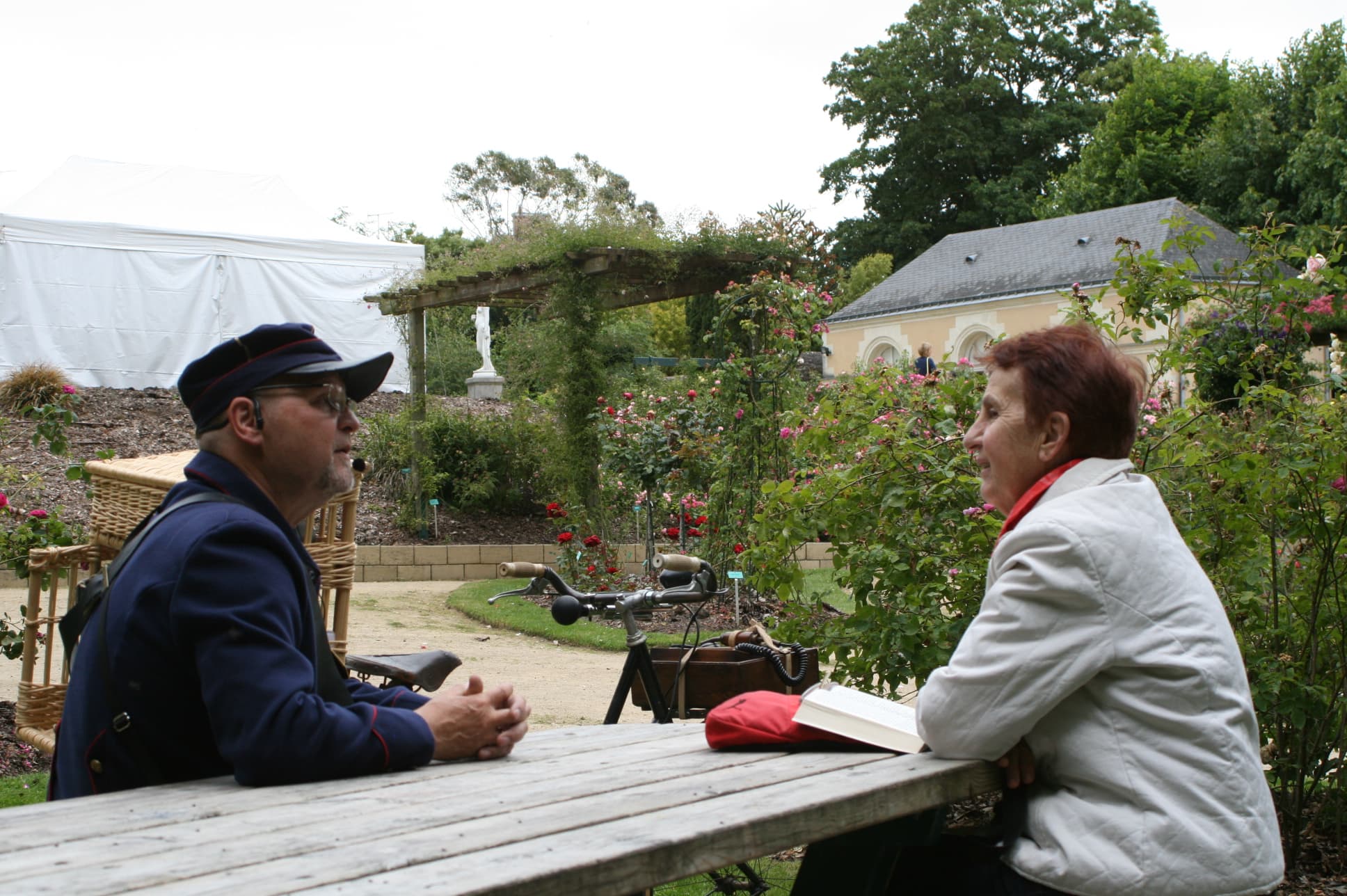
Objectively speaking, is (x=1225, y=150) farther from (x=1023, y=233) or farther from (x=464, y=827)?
(x=464, y=827)

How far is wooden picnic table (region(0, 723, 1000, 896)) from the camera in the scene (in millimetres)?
1315

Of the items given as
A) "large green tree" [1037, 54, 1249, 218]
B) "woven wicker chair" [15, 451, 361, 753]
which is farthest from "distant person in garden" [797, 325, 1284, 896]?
"large green tree" [1037, 54, 1249, 218]

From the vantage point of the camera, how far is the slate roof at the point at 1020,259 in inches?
1533

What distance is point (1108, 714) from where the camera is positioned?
193 cm

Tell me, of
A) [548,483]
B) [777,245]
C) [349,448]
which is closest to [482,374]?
[548,483]

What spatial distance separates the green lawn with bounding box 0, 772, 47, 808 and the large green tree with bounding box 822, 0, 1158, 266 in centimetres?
5049

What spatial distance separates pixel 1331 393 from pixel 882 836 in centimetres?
363

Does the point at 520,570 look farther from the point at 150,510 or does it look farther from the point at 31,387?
the point at 31,387

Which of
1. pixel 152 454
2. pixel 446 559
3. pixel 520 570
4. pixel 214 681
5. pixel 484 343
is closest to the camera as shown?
pixel 214 681

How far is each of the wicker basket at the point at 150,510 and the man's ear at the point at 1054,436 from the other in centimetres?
243

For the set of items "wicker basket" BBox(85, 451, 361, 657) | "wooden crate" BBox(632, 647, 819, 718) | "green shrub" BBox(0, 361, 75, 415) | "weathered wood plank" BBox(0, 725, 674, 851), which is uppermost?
"green shrub" BBox(0, 361, 75, 415)

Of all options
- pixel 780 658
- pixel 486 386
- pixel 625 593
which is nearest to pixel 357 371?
pixel 625 593

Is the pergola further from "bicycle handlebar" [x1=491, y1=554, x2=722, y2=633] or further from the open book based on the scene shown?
the open book

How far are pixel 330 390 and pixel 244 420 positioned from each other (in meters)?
0.16
